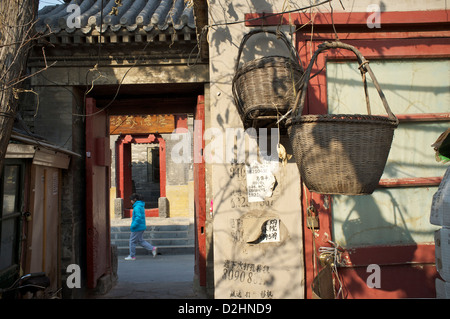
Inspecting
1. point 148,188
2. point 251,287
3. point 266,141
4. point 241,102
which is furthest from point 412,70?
point 148,188

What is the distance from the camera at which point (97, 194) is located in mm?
6344

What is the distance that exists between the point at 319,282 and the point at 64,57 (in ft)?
15.7

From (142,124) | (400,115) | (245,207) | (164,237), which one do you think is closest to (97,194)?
(245,207)

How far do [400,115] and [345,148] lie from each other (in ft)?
7.05

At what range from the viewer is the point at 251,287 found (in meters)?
3.95

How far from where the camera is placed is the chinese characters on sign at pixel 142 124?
49.6ft

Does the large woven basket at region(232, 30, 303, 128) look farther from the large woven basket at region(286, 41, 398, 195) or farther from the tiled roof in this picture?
the tiled roof

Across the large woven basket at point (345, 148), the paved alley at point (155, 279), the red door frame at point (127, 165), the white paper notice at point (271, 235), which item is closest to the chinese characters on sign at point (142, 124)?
the red door frame at point (127, 165)

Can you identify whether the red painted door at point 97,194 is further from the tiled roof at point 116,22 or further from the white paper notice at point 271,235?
the white paper notice at point 271,235

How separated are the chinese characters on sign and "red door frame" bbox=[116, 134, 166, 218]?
40 centimetres

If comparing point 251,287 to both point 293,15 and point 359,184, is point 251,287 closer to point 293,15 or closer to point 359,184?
point 359,184

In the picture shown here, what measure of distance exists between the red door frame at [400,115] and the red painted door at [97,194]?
3.35 m

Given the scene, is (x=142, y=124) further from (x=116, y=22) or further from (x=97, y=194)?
(x=116, y=22)

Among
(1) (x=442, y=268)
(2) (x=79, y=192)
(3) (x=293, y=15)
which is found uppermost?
(3) (x=293, y=15)
